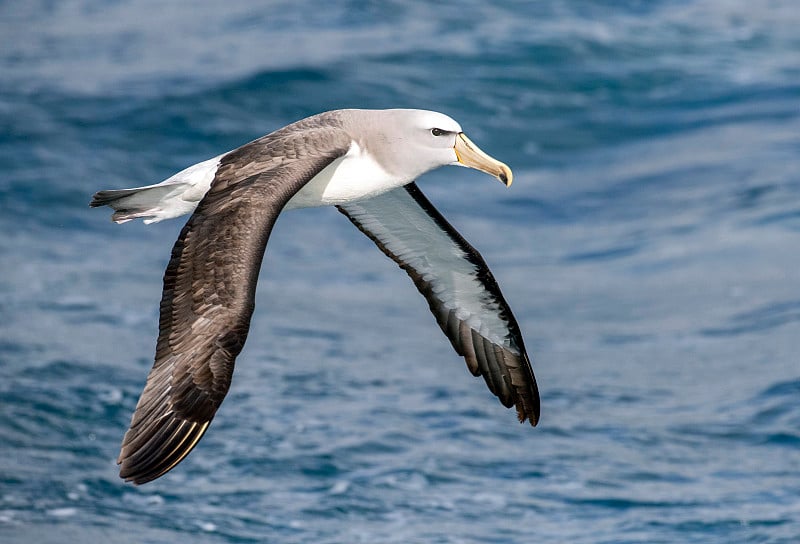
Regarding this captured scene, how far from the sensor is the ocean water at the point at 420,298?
16.6 metres

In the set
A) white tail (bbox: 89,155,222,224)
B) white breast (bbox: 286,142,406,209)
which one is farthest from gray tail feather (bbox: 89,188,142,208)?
white breast (bbox: 286,142,406,209)

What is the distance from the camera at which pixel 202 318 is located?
8.85 metres

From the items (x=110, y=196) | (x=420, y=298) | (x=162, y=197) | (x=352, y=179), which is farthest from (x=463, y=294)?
(x=420, y=298)

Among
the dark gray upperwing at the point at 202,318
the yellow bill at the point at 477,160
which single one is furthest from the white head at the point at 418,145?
the dark gray upperwing at the point at 202,318

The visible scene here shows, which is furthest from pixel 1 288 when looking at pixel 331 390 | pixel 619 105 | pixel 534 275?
pixel 619 105

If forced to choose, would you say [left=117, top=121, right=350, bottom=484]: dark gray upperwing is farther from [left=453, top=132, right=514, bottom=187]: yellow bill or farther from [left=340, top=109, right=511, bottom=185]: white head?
[left=453, top=132, right=514, bottom=187]: yellow bill

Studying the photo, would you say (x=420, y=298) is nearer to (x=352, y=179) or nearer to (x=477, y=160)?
(x=352, y=179)

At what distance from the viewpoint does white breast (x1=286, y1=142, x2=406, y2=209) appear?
33.0 ft

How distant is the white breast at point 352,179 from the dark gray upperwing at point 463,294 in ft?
5.12

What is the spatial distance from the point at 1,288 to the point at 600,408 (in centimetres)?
880

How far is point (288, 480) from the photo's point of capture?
17188 millimetres

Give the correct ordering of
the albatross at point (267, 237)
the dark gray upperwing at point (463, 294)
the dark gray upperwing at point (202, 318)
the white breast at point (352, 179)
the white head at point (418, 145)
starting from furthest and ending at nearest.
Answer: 1. the dark gray upperwing at point (463, 294)
2. the white breast at point (352, 179)
3. the white head at point (418, 145)
4. the albatross at point (267, 237)
5. the dark gray upperwing at point (202, 318)

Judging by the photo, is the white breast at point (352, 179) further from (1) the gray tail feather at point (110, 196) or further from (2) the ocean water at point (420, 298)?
(2) the ocean water at point (420, 298)

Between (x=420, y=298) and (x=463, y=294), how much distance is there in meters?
9.90
